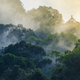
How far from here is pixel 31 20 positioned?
82312 mm

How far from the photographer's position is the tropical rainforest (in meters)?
27.6

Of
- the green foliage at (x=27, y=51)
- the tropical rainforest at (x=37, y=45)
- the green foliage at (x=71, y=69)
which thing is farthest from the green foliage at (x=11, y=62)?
the green foliage at (x=71, y=69)

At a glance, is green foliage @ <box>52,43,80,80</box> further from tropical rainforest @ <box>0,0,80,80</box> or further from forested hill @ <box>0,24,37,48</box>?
forested hill @ <box>0,24,37,48</box>

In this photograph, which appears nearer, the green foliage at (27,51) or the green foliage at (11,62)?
the green foliage at (11,62)

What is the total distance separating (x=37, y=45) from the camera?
53000 millimetres

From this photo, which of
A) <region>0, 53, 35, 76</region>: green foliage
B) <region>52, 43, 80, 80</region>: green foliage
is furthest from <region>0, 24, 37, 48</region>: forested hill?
<region>52, 43, 80, 80</region>: green foliage

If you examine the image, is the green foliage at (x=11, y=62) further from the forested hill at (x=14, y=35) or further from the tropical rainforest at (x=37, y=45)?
the forested hill at (x=14, y=35)

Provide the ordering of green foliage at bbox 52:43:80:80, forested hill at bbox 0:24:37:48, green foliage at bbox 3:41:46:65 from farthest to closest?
1. forested hill at bbox 0:24:37:48
2. green foliage at bbox 3:41:46:65
3. green foliage at bbox 52:43:80:80

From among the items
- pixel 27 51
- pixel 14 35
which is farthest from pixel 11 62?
pixel 14 35

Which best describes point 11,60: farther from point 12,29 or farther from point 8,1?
point 8,1

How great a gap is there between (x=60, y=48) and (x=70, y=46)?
2588 mm

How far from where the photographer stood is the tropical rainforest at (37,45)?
90.4 ft

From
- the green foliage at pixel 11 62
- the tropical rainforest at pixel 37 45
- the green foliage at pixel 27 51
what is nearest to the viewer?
the tropical rainforest at pixel 37 45

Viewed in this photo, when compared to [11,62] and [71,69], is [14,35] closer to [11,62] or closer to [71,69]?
[11,62]
